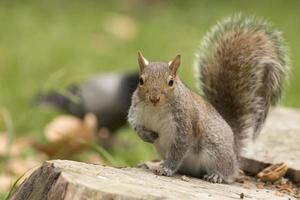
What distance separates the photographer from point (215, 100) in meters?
3.53

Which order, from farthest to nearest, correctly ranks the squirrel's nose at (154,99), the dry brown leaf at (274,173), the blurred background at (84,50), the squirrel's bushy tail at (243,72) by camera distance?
the blurred background at (84,50) < the squirrel's bushy tail at (243,72) < the dry brown leaf at (274,173) < the squirrel's nose at (154,99)

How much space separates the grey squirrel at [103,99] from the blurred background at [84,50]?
0.16 ft

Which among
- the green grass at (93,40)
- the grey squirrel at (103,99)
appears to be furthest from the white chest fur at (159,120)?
the grey squirrel at (103,99)

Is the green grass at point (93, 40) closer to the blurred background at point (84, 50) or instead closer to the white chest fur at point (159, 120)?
the blurred background at point (84, 50)

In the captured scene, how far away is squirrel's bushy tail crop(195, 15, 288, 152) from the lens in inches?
136

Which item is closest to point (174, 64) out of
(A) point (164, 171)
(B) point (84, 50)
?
(A) point (164, 171)

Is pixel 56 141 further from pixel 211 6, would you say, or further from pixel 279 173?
pixel 211 6

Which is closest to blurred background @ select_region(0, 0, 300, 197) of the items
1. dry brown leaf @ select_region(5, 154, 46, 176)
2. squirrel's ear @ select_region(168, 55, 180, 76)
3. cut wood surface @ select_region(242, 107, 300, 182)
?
dry brown leaf @ select_region(5, 154, 46, 176)

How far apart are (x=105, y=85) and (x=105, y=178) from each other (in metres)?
3.11

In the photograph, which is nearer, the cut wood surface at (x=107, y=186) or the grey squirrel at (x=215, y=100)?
the cut wood surface at (x=107, y=186)

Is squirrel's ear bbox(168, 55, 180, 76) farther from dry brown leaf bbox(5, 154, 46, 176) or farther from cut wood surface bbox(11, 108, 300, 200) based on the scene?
dry brown leaf bbox(5, 154, 46, 176)

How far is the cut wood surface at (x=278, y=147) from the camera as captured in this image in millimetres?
3479

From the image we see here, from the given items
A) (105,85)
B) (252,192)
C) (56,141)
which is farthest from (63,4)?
(252,192)

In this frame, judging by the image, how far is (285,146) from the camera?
146 inches
